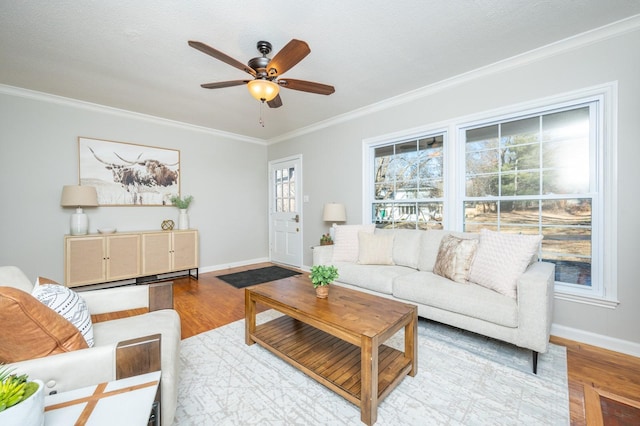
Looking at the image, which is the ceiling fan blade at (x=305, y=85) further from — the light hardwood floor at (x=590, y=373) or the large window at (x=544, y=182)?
the light hardwood floor at (x=590, y=373)

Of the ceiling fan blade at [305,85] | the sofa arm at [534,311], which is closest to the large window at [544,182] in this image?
the sofa arm at [534,311]

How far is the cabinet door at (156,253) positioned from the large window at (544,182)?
4231 mm

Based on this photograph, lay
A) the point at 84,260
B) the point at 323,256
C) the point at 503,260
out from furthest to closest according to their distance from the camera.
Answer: the point at 84,260
the point at 323,256
the point at 503,260

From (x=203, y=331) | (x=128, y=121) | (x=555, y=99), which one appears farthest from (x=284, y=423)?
(x=128, y=121)

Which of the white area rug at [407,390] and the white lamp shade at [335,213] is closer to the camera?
the white area rug at [407,390]

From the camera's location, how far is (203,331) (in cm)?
247

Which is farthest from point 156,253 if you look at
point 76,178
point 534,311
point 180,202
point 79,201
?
point 534,311

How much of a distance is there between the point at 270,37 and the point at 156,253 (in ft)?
11.0

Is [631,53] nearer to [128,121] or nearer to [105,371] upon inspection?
[105,371]

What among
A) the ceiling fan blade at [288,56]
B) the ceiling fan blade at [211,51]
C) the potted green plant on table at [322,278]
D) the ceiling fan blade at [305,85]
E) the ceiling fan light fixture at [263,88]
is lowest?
the potted green plant on table at [322,278]

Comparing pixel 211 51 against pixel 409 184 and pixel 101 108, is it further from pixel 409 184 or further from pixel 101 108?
pixel 101 108

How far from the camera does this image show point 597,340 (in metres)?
2.21

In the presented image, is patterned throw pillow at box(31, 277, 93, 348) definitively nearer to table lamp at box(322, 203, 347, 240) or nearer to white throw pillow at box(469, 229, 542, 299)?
white throw pillow at box(469, 229, 542, 299)

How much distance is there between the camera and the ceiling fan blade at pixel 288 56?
178 cm
